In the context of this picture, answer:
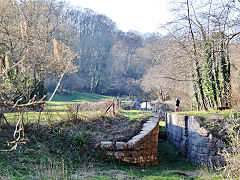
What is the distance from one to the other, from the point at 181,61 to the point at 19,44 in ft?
29.5

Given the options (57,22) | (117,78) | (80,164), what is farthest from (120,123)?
(117,78)

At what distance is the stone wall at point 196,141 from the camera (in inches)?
332

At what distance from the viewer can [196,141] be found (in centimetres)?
917

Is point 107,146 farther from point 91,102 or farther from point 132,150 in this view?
point 91,102

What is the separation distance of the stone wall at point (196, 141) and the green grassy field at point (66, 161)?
412mm

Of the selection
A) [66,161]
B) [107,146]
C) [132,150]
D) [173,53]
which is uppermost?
[173,53]

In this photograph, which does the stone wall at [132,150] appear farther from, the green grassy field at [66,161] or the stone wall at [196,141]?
the stone wall at [196,141]

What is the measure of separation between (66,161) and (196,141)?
15.4 feet

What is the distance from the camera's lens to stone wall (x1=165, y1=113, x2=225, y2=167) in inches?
332

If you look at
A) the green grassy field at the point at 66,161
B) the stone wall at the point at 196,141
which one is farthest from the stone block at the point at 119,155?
the stone wall at the point at 196,141

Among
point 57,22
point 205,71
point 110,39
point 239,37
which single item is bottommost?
point 205,71

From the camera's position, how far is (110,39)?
48031mm

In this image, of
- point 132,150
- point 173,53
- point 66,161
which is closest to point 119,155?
point 132,150

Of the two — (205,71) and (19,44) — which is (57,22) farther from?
(205,71)
